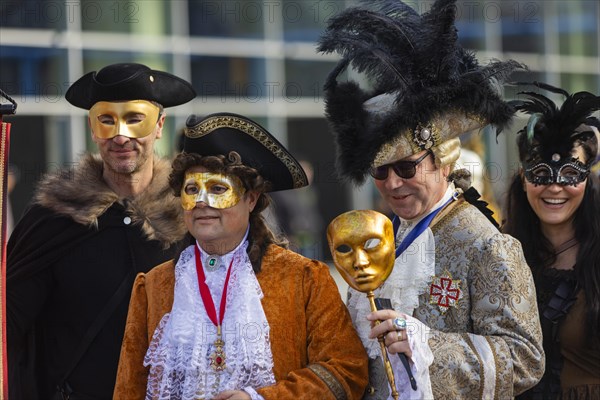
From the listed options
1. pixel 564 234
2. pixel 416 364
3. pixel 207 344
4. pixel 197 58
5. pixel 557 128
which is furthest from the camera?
pixel 197 58

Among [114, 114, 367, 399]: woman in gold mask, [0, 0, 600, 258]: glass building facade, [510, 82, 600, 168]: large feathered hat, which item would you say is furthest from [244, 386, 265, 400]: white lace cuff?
[0, 0, 600, 258]: glass building facade

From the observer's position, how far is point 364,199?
14.9m

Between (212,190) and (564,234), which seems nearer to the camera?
(212,190)

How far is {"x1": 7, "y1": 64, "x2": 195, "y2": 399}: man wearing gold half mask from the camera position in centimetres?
465

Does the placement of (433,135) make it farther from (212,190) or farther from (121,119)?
(121,119)

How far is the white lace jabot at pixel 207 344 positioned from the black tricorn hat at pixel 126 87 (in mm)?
1325

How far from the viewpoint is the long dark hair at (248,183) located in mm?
3818

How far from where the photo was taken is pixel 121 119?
4758mm

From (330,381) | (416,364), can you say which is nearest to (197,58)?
(330,381)

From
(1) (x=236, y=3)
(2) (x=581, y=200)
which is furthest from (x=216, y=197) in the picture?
(1) (x=236, y=3)

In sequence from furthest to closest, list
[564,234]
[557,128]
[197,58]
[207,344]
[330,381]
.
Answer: [197,58], [564,234], [557,128], [207,344], [330,381]

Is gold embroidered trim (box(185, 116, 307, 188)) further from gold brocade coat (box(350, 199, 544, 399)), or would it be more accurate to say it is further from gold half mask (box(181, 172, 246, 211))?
gold brocade coat (box(350, 199, 544, 399))

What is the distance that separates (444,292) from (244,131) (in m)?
1.02

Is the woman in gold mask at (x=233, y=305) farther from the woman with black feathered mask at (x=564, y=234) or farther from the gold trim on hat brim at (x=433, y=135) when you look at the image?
the woman with black feathered mask at (x=564, y=234)
